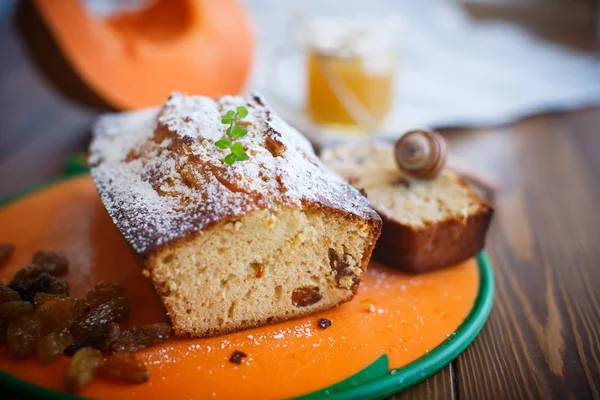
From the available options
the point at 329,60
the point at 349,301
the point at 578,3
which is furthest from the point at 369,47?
the point at 578,3

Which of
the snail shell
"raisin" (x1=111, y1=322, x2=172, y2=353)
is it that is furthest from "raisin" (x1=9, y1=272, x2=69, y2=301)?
the snail shell

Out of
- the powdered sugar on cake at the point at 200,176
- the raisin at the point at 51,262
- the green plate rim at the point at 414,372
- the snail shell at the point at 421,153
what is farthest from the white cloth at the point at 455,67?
the raisin at the point at 51,262

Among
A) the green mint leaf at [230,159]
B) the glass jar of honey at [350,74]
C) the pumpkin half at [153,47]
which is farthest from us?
the glass jar of honey at [350,74]

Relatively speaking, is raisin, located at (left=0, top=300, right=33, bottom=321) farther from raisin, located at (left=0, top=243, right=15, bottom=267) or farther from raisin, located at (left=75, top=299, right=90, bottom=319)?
raisin, located at (left=0, top=243, right=15, bottom=267)

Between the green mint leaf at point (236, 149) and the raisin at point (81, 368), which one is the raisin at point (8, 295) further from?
the green mint leaf at point (236, 149)

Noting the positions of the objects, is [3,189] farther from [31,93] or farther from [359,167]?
[359,167]
